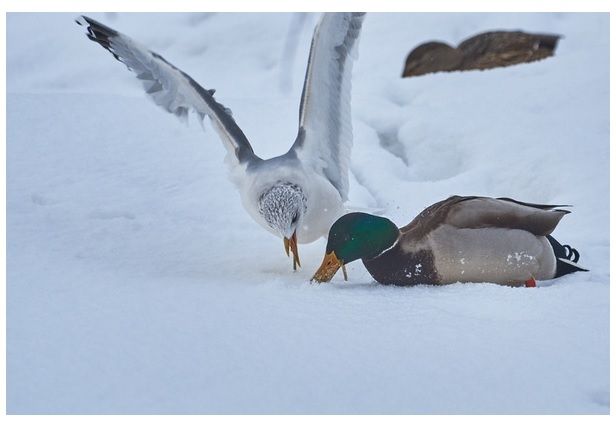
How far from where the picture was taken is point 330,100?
4.41m

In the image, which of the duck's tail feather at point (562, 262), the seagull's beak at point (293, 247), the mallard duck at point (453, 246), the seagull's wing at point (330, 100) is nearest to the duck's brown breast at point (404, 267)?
the mallard duck at point (453, 246)

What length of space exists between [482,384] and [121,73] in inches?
237

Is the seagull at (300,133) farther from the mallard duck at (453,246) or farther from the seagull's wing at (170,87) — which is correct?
the mallard duck at (453,246)

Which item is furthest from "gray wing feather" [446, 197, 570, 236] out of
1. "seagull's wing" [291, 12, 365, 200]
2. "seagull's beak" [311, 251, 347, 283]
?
"seagull's wing" [291, 12, 365, 200]

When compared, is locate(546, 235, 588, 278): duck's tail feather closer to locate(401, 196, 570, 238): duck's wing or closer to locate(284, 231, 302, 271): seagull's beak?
locate(401, 196, 570, 238): duck's wing

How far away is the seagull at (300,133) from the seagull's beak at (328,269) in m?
0.31

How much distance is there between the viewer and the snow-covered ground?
250cm

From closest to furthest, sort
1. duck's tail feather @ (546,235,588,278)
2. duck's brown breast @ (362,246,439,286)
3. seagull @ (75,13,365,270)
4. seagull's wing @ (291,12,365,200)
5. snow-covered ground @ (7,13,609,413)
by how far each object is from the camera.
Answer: snow-covered ground @ (7,13,609,413), duck's brown breast @ (362,246,439,286), duck's tail feather @ (546,235,588,278), seagull @ (75,13,365,270), seagull's wing @ (291,12,365,200)

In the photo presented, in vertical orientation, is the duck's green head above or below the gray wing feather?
below

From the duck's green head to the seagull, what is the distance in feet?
1.06

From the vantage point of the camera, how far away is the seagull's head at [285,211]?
392cm

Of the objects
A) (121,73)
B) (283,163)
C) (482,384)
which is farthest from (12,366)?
(121,73)

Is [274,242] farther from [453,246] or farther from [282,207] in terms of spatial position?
[453,246]

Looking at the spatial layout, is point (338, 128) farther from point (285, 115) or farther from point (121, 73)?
point (121, 73)
